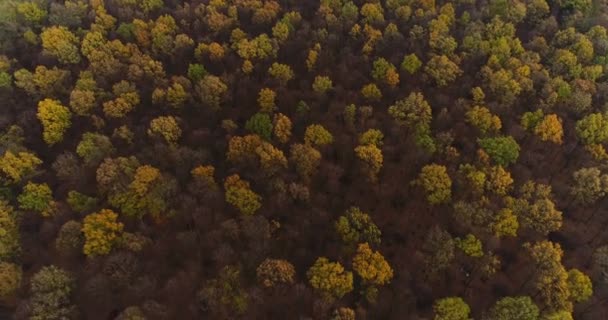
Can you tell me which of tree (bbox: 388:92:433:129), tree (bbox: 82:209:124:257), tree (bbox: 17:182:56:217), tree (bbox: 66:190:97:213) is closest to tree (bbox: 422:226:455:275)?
tree (bbox: 388:92:433:129)

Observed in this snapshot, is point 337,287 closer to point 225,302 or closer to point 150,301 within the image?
point 225,302

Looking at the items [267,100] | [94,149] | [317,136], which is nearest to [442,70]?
[317,136]

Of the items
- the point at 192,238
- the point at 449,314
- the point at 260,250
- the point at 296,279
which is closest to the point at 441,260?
the point at 449,314

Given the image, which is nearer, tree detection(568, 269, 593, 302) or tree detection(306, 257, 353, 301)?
tree detection(568, 269, 593, 302)

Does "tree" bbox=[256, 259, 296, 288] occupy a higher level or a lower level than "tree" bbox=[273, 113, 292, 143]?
lower

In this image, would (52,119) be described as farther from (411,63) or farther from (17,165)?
(411,63)

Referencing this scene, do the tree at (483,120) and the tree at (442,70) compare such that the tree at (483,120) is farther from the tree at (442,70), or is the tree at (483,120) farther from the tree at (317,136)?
the tree at (317,136)

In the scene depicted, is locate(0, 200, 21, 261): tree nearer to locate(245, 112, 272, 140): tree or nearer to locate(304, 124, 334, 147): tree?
locate(245, 112, 272, 140): tree
